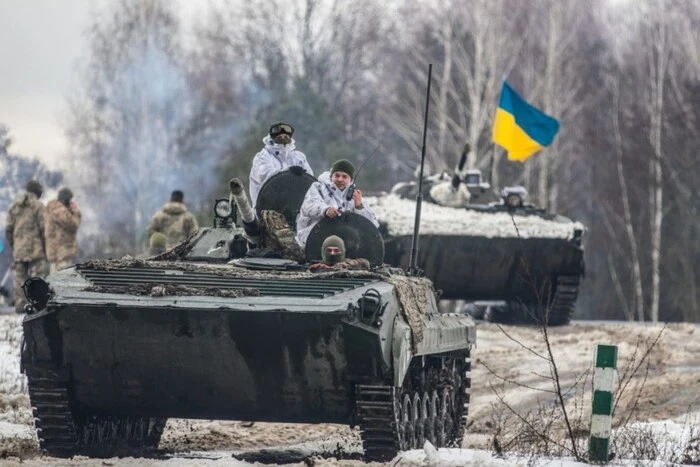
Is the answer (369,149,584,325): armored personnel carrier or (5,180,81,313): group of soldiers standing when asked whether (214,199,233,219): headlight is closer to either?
(5,180,81,313): group of soldiers standing

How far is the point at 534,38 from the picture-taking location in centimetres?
4728

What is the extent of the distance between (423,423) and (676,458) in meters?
2.26

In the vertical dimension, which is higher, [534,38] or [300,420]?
[534,38]

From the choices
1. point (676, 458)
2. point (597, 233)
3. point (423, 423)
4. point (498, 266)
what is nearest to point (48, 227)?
point (498, 266)

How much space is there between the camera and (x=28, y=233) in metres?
22.1

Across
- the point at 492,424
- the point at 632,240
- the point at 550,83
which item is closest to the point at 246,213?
the point at 492,424

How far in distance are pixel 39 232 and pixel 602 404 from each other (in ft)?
41.1

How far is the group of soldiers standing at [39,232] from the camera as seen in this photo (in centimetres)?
2183

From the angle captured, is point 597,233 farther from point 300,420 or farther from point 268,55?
point 300,420

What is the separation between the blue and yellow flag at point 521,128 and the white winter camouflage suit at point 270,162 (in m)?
13.9

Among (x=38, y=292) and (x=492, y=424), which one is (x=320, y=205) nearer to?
(x=38, y=292)

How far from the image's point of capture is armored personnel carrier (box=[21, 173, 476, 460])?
10664 millimetres

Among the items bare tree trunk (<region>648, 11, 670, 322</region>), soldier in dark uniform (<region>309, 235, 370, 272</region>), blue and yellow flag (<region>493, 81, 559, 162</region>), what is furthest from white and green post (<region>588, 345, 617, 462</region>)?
bare tree trunk (<region>648, 11, 670, 322</region>)

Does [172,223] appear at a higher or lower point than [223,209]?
lower
